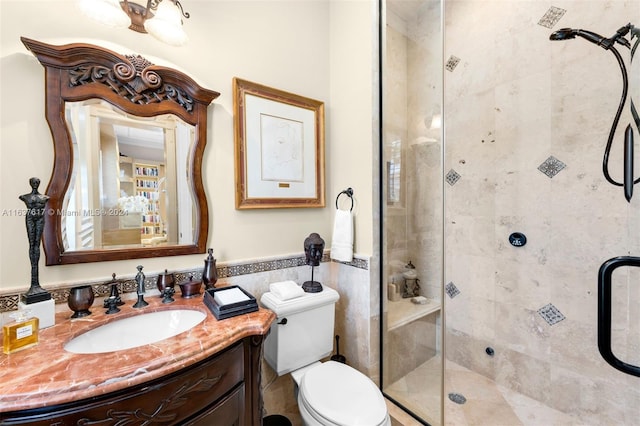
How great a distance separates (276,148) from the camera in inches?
63.7

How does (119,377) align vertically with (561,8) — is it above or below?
below

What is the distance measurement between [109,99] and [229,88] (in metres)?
0.55

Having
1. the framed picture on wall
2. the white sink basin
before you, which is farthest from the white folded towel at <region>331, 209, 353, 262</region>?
the white sink basin

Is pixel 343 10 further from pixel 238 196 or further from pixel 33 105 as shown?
pixel 33 105

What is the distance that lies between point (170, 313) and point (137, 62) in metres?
1.12

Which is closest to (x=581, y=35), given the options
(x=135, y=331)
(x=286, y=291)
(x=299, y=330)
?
(x=286, y=291)

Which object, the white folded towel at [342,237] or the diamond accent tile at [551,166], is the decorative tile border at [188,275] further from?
the diamond accent tile at [551,166]

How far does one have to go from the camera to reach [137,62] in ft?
3.92

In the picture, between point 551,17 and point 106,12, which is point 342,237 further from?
point 551,17

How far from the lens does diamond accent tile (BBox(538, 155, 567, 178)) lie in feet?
5.09

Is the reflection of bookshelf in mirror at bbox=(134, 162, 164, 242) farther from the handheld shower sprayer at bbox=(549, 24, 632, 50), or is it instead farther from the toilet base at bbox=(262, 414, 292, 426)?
the handheld shower sprayer at bbox=(549, 24, 632, 50)

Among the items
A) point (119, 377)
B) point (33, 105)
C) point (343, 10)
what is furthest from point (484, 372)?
point (33, 105)

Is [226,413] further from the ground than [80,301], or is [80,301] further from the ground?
[80,301]

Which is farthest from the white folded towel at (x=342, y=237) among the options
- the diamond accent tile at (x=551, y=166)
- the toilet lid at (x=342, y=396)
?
the diamond accent tile at (x=551, y=166)
